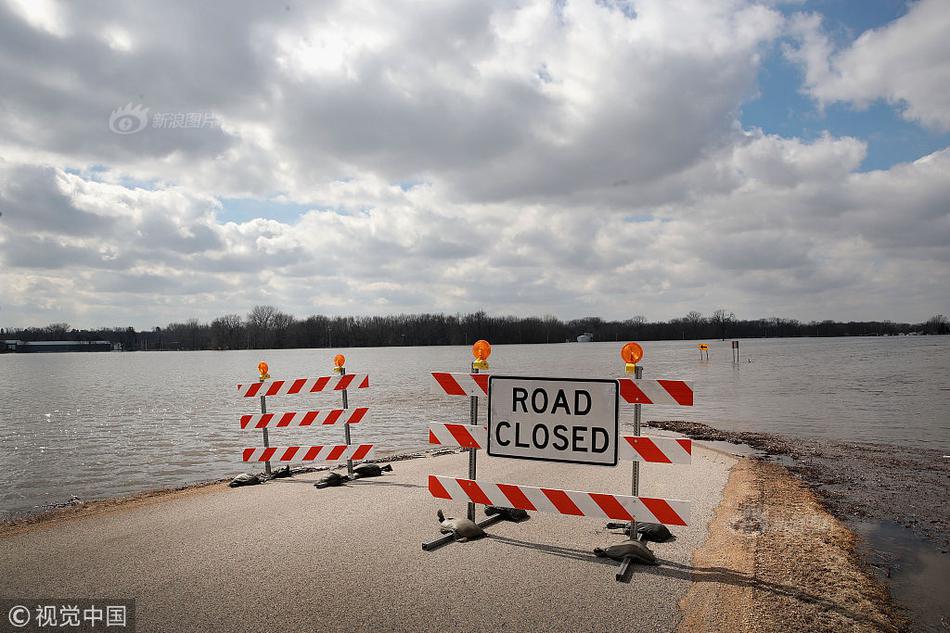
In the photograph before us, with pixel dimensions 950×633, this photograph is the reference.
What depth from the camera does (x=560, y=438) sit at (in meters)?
5.65

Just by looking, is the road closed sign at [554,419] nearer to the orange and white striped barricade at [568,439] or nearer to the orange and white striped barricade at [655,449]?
the orange and white striped barricade at [568,439]

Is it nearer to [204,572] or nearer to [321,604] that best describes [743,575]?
[321,604]

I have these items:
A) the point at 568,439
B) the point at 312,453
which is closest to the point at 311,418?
the point at 312,453

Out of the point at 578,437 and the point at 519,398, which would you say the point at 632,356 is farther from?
the point at 519,398

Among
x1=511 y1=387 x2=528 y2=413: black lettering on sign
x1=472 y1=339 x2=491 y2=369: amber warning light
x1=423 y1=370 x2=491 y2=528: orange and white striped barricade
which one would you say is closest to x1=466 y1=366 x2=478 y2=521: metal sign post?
x1=423 y1=370 x2=491 y2=528: orange and white striped barricade

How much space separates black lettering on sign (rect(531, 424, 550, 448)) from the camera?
571 centimetres

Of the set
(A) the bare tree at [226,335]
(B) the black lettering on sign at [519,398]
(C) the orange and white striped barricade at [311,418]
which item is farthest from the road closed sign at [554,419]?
(A) the bare tree at [226,335]

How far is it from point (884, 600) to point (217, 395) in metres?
33.8

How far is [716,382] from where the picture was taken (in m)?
38.6

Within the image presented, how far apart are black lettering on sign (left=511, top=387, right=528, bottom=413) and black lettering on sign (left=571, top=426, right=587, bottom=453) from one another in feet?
1.71

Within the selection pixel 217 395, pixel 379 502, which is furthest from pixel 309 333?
pixel 379 502

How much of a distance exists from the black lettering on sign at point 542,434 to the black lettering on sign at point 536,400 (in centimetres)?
16

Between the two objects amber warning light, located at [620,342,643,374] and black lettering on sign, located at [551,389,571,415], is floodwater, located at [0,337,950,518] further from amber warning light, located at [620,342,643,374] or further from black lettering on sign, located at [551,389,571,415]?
amber warning light, located at [620,342,643,374]

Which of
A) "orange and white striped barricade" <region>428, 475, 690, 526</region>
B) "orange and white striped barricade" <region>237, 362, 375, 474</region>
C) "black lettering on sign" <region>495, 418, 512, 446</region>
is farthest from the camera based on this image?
"orange and white striped barricade" <region>237, 362, 375, 474</region>
